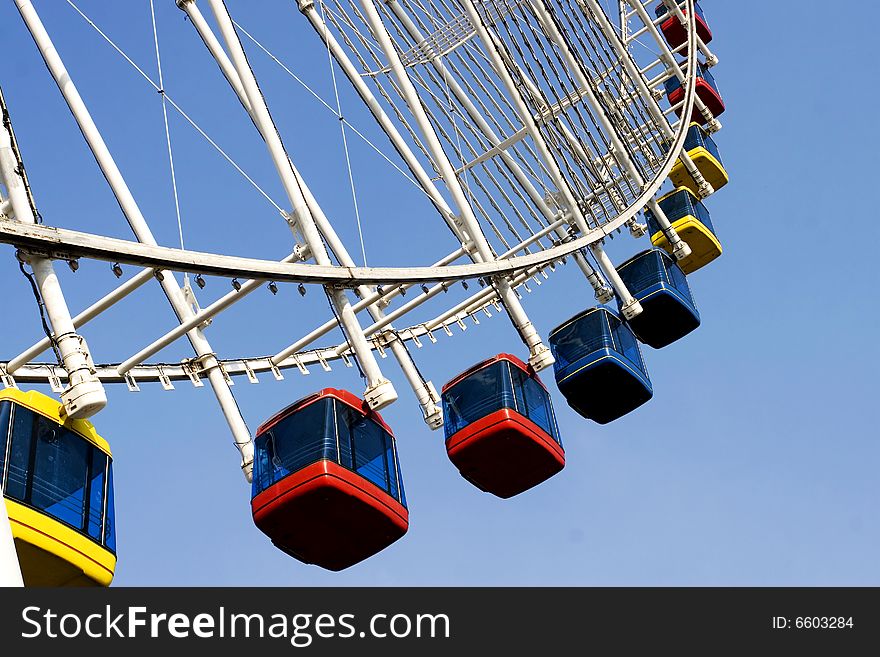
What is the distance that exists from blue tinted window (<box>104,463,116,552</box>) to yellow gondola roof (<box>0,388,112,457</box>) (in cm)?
48

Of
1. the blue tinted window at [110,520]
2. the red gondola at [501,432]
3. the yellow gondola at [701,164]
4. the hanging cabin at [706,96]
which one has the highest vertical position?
the hanging cabin at [706,96]

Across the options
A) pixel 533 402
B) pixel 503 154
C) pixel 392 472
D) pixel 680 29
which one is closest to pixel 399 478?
pixel 392 472

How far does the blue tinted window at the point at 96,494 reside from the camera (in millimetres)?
13844

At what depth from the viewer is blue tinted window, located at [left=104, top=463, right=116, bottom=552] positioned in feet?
46.0

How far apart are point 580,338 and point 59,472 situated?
41.3 ft

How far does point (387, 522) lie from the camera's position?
15555mm

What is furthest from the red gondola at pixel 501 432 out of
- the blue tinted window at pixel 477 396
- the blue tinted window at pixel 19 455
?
the blue tinted window at pixel 19 455

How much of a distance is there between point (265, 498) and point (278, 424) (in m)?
1.06

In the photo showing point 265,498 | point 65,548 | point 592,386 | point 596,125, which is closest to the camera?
point 65,548

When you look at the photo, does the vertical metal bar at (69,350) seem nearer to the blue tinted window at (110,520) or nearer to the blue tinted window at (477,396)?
the blue tinted window at (110,520)

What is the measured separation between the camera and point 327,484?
15062mm

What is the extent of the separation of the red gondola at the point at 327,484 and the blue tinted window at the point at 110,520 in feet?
5.77
